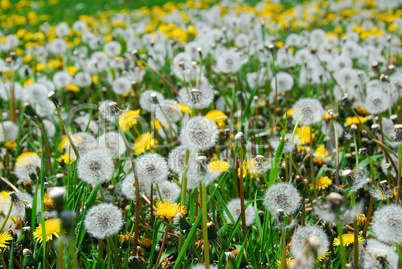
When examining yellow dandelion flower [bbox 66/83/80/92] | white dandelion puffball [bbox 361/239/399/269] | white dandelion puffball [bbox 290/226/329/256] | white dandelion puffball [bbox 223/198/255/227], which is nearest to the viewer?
white dandelion puffball [bbox 361/239/399/269]

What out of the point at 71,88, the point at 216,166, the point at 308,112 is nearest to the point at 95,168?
the point at 216,166

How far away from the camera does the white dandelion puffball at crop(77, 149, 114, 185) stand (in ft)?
5.23

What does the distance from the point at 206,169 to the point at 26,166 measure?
1.34m

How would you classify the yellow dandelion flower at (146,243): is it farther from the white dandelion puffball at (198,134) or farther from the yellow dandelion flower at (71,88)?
the yellow dandelion flower at (71,88)

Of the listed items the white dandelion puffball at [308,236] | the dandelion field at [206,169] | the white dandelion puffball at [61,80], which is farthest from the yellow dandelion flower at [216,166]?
the white dandelion puffball at [61,80]

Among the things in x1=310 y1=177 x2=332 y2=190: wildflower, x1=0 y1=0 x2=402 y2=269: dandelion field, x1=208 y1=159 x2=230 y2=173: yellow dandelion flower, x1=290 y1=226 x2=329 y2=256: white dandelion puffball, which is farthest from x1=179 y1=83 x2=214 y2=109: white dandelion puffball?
x1=310 y1=177 x2=332 y2=190: wildflower

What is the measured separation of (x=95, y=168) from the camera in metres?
1.61

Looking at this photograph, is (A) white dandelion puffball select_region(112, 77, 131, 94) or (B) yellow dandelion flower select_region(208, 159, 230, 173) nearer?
(B) yellow dandelion flower select_region(208, 159, 230, 173)

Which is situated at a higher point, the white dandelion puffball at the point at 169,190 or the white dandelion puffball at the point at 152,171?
the white dandelion puffball at the point at 152,171

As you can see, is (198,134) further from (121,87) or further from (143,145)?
(121,87)

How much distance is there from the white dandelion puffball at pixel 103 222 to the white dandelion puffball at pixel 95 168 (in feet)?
0.42

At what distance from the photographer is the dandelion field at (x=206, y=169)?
145 cm

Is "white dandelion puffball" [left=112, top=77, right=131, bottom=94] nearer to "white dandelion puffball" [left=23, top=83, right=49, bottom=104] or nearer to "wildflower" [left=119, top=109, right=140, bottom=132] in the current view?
"white dandelion puffball" [left=23, top=83, right=49, bottom=104]

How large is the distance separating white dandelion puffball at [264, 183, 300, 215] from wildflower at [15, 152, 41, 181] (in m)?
1.27
